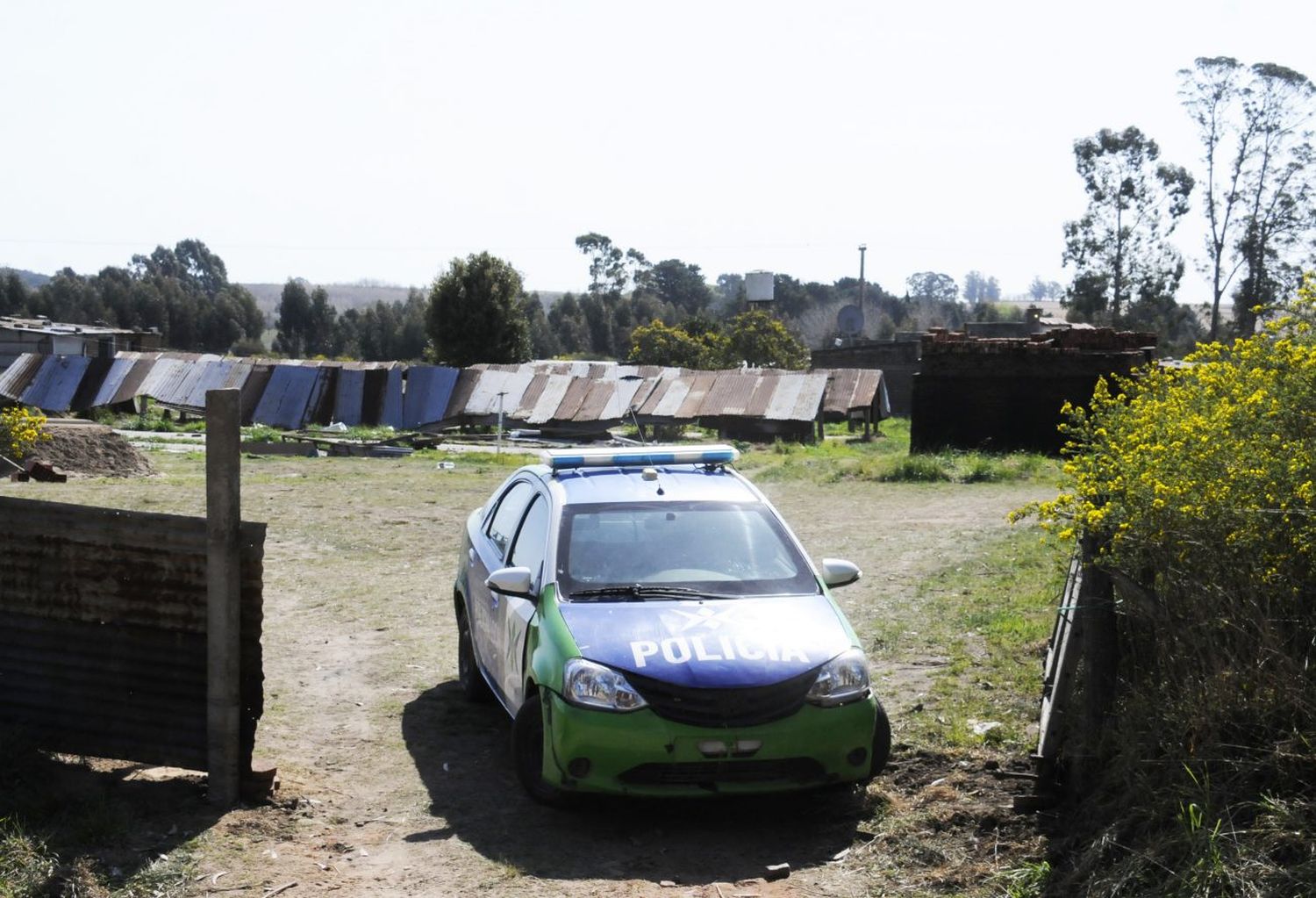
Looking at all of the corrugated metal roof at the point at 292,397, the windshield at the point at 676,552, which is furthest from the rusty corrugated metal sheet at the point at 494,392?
the windshield at the point at 676,552

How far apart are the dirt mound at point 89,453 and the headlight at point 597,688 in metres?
18.0

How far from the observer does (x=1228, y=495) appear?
16.9 ft

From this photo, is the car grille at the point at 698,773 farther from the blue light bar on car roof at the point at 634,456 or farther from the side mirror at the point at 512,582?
the blue light bar on car roof at the point at 634,456

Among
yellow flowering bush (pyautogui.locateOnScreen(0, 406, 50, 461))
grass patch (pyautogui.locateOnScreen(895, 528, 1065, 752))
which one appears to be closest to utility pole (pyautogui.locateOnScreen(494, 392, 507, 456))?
yellow flowering bush (pyautogui.locateOnScreen(0, 406, 50, 461))

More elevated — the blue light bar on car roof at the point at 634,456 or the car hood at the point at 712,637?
the blue light bar on car roof at the point at 634,456

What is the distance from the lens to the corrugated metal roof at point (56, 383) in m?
42.7

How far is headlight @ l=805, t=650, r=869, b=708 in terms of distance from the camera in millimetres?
5906

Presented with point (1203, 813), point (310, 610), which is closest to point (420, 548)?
point (310, 610)

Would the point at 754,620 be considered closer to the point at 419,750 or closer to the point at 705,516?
the point at 705,516

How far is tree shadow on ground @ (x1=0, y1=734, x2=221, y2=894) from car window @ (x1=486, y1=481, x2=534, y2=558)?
83.5 inches

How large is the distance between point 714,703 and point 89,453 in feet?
62.4

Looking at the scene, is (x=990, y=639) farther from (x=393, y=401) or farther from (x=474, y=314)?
(x=474, y=314)

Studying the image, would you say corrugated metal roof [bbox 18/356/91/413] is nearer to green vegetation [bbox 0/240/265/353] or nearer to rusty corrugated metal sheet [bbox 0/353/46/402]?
rusty corrugated metal sheet [bbox 0/353/46/402]

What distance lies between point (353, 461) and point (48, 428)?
18.7 ft
